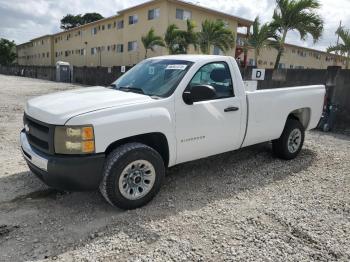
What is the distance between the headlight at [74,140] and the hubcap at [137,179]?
529mm

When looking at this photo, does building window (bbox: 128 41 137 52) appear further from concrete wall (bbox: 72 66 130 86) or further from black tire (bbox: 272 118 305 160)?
black tire (bbox: 272 118 305 160)

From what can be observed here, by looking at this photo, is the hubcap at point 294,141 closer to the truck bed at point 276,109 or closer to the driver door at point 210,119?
the truck bed at point 276,109

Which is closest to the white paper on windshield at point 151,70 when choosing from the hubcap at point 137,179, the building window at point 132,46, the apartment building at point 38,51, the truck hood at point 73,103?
the truck hood at point 73,103

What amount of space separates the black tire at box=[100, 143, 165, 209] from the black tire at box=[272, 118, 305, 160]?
274cm

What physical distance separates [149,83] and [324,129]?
651 cm

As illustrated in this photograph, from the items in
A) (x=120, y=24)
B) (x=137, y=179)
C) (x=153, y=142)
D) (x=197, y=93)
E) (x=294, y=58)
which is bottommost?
(x=137, y=179)

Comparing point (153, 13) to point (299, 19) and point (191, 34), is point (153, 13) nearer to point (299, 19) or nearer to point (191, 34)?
point (191, 34)

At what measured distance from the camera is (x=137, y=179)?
390 cm

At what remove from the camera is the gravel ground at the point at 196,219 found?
10.3 feet

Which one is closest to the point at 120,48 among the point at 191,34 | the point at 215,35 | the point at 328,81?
the point at 191,34

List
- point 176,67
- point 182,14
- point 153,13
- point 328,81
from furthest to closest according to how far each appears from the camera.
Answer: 1. point 153,13
2. point 182,14
3. point 328,81
4. point 176,67

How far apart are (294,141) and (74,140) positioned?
416 centimetres

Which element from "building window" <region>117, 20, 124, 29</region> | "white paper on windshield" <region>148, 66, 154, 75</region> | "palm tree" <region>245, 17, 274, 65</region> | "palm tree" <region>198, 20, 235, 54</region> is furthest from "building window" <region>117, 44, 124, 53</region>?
"white paper on windshield" <region>148, 66, 154, 75</region>

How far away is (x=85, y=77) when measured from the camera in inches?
1188
